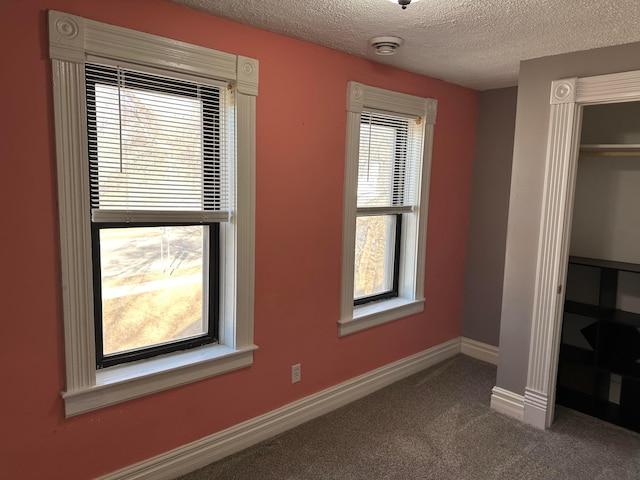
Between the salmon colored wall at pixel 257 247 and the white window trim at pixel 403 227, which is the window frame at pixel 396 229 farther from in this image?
the salmon colored wall at pixel 257 247

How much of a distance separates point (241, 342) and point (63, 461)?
0.97 m

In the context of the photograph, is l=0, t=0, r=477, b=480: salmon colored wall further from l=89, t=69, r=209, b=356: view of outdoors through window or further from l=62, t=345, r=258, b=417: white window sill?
l=89, t=69, r=209, b=356: view of outdoors through window

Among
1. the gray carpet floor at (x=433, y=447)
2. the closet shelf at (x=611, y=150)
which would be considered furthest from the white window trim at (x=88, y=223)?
the closet shelf at (x=611, y=150)

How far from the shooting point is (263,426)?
106 inches

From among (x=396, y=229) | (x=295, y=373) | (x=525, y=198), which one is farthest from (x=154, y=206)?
(x=525, y=198)

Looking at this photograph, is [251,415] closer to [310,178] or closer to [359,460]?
[359,460]

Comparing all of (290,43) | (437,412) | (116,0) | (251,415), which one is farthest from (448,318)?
(116,0)

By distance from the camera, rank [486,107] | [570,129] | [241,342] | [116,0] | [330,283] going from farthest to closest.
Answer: [486,107], [330,283], [570,129], [241,342], [116,0]

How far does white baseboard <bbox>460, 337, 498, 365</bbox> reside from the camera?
3.96m

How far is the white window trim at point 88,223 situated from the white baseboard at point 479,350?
2.39 metres

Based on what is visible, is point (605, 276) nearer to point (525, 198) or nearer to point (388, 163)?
point (525, 198)

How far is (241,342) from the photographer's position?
8.27 feet

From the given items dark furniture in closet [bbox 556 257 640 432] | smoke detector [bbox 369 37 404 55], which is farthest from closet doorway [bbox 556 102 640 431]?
smoke detector [bbox 369 37 404 55]

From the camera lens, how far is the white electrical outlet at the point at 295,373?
2832 mm
